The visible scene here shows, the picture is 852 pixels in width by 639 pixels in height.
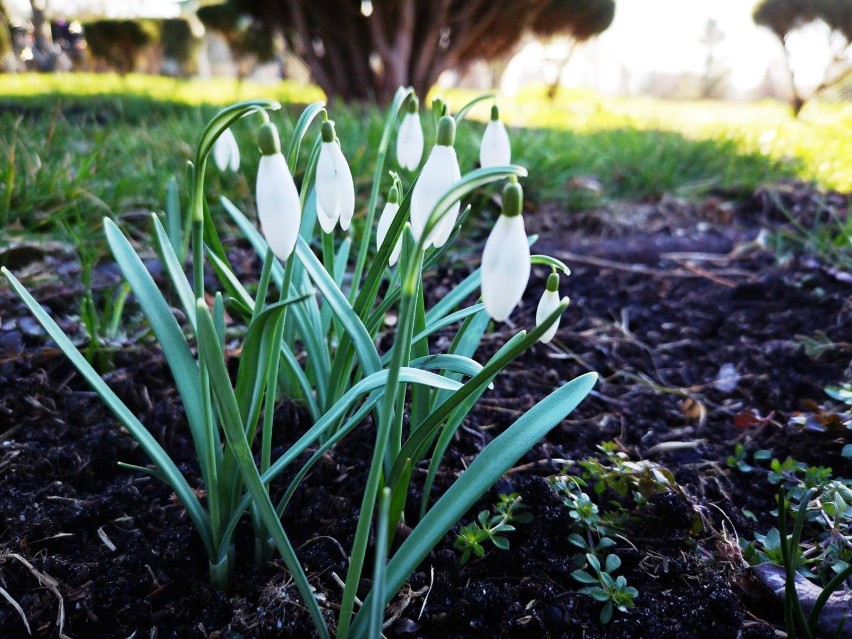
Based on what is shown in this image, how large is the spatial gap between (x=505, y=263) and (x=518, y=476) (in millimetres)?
699

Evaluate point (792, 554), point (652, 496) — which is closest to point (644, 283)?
point (652, 496)

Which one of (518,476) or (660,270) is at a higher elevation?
(660,270)

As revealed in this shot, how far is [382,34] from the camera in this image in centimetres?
662

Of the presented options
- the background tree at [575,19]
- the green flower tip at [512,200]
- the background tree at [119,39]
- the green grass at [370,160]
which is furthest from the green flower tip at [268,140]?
the background tree at [119,39]

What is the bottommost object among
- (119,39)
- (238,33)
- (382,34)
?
(382,34)

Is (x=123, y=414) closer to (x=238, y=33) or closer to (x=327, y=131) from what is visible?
(x=327, y=131)

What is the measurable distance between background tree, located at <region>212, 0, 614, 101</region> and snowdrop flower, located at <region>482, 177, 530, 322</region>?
6.36 metres

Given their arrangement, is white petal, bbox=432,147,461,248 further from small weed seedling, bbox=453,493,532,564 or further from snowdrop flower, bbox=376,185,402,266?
small weed seedling, bbox=453,493,532,564

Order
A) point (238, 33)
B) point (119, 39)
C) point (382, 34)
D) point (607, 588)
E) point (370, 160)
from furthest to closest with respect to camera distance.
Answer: point (119, 39) < point (238, 33) < point (382, 34) < point (370, 160) < point (607, 588)

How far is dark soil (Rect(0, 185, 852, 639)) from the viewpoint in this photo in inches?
38.7

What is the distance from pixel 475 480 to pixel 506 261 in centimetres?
36

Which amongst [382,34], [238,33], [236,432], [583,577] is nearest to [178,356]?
[236,432]

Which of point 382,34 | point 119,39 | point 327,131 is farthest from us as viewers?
point 119,39

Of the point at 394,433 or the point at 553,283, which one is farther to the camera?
the point at 394,433
